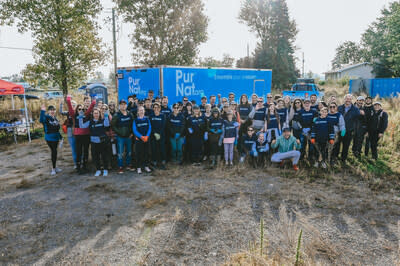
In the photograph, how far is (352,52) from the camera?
73688 mm

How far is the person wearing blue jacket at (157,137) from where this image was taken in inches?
287

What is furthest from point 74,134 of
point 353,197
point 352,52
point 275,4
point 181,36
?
point 352,52

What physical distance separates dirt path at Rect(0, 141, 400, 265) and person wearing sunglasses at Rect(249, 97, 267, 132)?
1.33m

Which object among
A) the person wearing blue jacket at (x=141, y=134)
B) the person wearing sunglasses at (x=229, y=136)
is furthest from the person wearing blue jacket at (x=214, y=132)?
the person wearing blue jacket at (x=141, y=134)

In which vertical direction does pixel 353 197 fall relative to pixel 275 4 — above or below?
below

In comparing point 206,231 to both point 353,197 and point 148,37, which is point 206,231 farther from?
point 148,37

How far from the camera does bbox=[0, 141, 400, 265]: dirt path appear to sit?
381 cm

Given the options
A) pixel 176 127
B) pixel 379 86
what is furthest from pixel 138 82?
pixel 379 86

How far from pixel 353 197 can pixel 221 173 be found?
114 inches

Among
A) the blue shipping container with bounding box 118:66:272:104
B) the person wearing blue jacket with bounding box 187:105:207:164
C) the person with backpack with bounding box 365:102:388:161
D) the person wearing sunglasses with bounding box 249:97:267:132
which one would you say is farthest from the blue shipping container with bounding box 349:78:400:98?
the person wearing blue jacket with bounding box 187:105:207:164

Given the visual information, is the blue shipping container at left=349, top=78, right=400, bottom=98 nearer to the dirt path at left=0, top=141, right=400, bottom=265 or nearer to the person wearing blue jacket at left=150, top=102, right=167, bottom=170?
the dirt path at left=0, top=141, right=400, bottom=265

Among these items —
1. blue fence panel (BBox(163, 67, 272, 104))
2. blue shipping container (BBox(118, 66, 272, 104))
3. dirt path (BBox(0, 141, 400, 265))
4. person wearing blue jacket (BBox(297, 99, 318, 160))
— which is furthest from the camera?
blue fence panel (BBox(163, 67, 272, 104))

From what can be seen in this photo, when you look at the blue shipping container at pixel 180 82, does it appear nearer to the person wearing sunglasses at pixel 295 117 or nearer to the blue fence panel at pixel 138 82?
the blue fence panel at pixel 138 82

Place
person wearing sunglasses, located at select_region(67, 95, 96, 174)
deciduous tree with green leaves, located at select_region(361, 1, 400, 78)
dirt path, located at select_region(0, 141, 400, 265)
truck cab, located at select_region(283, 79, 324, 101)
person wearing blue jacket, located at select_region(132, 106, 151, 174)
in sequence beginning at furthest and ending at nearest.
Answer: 1. deciduous tree with green leaves, located at select_region(361, 1, 400, 78)
2. truck cab, located at select_region(283, 79, 324, 101)
3. person wearing blue jacket, located at select_region(132, 106, 151, 174)
4. person wearing sunglasses, located at select_region(67, 95, 96, 174)
5. dirt path, located at select_region(0, 141, 400, 265)
